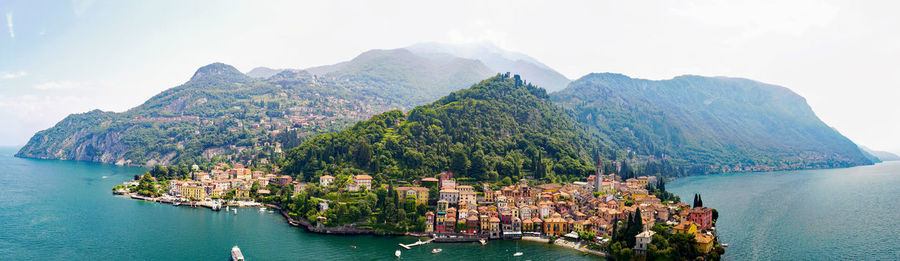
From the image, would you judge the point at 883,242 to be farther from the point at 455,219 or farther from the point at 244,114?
the point at 244,114

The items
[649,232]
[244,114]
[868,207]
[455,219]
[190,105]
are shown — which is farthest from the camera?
[190,105]

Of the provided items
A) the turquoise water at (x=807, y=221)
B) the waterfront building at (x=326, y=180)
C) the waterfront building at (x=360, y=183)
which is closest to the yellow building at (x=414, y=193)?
the waterfront building at (x=360, y=183)

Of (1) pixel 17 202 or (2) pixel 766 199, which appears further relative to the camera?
(2) pixel 766 199

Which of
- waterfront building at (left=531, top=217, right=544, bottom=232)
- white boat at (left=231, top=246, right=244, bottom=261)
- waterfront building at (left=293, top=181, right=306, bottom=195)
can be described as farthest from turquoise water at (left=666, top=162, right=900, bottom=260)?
waterfront building at (left=293, top=181, right=306, bottom=195)

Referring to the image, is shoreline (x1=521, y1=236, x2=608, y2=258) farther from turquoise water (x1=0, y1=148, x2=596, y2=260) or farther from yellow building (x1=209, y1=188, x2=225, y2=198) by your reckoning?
yellow building (x1=209, y1=188, x2=225, y2=198)

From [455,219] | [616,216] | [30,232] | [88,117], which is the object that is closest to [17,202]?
[30,232]

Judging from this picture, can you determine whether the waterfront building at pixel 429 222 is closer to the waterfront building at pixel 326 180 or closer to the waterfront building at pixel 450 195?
the waterfront building at pixel 450 195

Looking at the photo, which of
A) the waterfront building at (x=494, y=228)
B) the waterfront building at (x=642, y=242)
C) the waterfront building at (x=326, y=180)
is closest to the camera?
the waterfront building at (x=642, y=242)
